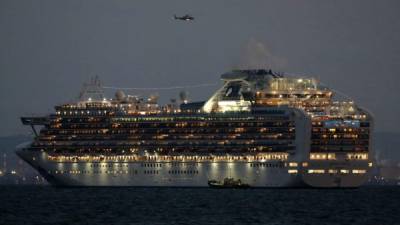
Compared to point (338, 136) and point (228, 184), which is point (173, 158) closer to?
point (228, 184)

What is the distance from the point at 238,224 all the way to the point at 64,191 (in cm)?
5402

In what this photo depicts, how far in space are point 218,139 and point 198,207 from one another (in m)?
28.6

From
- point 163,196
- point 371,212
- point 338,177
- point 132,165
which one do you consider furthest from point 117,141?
point 371,212

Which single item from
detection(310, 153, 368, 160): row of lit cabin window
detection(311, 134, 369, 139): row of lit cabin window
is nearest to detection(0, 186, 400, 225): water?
detection(310, 153, 368, 160): row of lit cabin window

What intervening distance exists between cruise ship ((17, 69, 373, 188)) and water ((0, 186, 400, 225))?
2.14m

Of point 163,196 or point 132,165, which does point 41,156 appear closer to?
point 132,165

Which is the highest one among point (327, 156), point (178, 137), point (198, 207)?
point (178, 137)

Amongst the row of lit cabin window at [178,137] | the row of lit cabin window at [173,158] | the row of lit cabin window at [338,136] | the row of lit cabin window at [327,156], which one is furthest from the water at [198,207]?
the row of lit cabin window at [338,136]

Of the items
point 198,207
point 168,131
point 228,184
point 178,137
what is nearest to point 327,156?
point 228,184

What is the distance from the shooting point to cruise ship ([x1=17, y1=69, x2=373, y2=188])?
156625mm

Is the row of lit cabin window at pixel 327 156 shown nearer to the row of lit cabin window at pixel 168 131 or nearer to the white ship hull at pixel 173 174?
the white ship hull at pixel 173 174

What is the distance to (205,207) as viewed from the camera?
132 m

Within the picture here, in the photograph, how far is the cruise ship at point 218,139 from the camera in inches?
6166

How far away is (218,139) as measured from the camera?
527 feet
